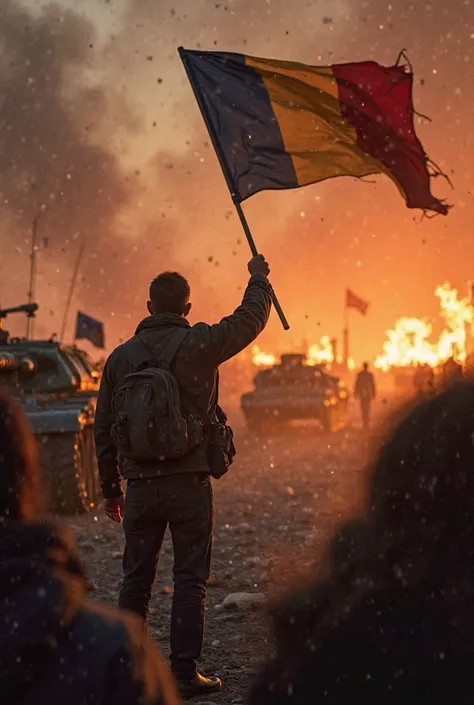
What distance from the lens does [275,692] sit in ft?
4.09

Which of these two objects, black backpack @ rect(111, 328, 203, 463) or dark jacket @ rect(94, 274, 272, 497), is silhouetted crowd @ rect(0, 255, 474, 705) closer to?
black backpack @ rect(111, 328, 203, 463)

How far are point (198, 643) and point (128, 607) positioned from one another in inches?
12.9

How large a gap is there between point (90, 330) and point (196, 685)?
871 inches

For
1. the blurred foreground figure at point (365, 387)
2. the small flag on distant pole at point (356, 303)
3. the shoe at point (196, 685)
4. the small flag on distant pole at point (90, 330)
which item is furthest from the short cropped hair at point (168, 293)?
the small flag on distant pole at point (356, 303)

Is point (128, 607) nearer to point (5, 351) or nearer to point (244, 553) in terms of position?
point (244, 553)

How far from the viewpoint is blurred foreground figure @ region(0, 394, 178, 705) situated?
140cm

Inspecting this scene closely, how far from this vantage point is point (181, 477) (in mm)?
3955

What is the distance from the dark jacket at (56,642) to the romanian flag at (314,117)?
431 cm

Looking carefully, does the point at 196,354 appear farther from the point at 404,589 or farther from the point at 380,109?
the point at 404,589

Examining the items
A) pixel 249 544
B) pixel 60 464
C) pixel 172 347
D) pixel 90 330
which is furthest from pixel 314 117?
pixel 90 330

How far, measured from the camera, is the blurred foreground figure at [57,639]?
4.60 feet

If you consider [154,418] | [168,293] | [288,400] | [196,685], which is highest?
[288,400]

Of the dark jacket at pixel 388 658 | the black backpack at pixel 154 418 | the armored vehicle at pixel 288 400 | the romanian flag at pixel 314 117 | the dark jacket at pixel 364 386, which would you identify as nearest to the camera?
the dark jacket at pixel 388 658

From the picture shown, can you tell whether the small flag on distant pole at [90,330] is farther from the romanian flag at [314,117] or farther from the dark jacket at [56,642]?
the dark jacket at [56,642]
